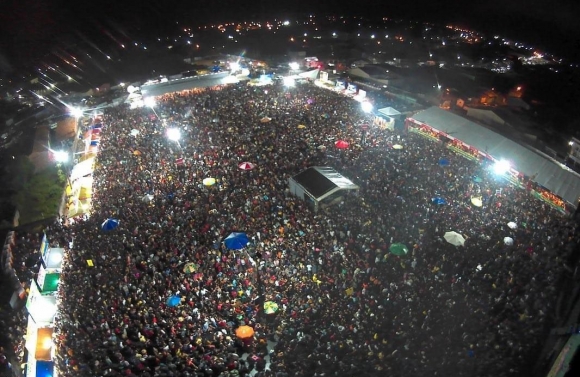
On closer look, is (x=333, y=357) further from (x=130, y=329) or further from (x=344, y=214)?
(x=344, y=214)

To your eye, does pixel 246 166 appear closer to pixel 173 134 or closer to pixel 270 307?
pixel 173 134

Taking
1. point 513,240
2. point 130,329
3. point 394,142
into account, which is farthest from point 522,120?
point 130,329

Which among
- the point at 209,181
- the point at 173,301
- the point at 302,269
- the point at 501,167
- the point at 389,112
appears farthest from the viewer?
the point at 389,112

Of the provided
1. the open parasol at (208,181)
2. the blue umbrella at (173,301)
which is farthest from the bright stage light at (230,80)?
the blue umbrella at (173,301)

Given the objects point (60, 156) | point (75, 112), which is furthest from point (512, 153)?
point (75, 112)

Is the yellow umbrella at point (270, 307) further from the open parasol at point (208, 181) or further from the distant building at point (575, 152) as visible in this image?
the distant building at point (575, 152)

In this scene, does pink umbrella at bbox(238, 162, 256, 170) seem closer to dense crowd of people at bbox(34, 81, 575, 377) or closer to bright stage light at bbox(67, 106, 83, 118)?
dense crowd of people at bbox(34, 81, 575, 377)
